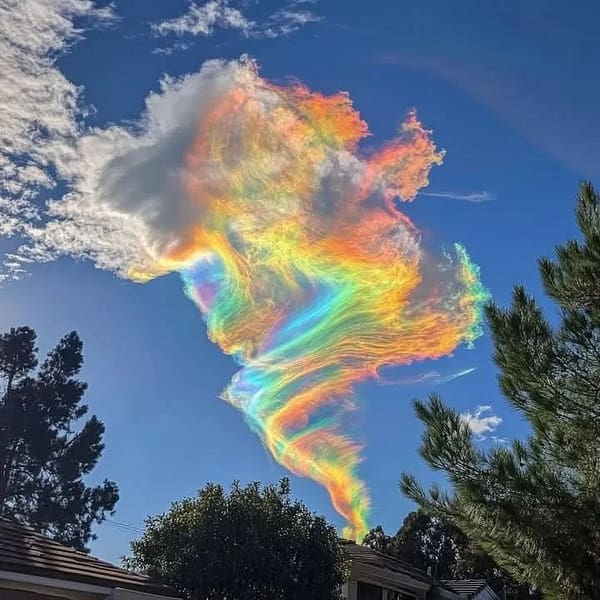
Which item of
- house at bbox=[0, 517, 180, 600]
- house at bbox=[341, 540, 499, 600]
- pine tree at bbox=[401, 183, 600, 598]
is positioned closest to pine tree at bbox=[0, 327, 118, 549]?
house at bbox=[341, 540, 499, 600]

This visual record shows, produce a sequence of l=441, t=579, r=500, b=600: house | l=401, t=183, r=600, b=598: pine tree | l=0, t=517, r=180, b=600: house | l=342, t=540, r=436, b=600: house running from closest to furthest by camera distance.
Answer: l=401, t=183, r=600, b=598: pine tree → l=0, t=517, r=180, b=600: house → l=342, t=540, r=436, b=600: house → l=441, t=579, r=500, b=600: house

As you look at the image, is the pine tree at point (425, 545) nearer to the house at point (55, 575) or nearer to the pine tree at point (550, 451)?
the house at point (55, 575)

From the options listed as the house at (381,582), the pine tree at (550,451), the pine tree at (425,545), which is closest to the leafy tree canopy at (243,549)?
the house at (381,582)

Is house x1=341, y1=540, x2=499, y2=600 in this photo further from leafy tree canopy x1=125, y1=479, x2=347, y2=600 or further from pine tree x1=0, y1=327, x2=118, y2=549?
pine tree x1=0, y1=327, x2=118, y2=549

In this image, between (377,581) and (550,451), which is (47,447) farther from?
(550,451)

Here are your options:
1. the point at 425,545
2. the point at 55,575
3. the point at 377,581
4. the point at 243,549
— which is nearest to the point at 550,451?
the point at 55,575

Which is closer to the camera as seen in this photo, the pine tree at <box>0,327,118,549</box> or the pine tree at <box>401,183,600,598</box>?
the pine tree at <box>401,183,600,598</box>
